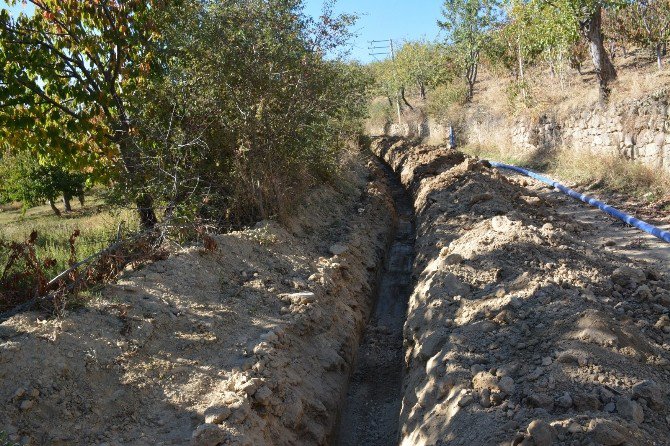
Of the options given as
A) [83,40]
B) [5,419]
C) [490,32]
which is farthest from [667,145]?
[490,32]

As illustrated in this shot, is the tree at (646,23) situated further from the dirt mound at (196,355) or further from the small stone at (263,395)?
the small stone at (263,395)

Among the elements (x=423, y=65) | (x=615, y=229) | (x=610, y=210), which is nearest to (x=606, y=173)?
(x=610, y=210)

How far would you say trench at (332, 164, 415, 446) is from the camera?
5949 mm

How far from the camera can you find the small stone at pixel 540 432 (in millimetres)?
3248

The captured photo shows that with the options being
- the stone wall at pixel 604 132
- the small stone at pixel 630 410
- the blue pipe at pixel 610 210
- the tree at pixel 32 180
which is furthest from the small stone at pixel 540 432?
the tree at pixel 32 180

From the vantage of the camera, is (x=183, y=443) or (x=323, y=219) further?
(x=323, y=219)

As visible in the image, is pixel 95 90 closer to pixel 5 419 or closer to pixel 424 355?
pixel 5 419

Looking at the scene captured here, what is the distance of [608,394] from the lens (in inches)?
142

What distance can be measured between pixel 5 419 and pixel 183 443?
1.30 meters

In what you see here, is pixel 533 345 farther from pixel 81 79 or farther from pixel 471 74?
pixel 471 74

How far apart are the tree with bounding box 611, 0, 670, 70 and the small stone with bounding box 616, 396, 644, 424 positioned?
543 inches

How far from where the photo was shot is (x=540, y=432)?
3.28 meters

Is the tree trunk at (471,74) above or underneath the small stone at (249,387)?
above

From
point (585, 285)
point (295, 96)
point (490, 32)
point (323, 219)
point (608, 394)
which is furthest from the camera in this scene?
point (490, 32)
